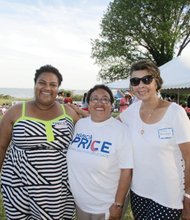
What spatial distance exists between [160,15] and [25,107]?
31.3 m

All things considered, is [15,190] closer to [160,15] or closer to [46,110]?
[46,110]

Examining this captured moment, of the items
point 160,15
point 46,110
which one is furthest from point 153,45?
point 46,110

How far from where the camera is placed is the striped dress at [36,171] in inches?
126

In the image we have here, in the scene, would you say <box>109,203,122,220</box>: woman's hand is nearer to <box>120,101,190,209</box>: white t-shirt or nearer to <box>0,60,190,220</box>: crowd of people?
<box>0,60,190,220</box>: crowd of people

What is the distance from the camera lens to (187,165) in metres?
2.87

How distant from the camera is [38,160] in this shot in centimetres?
319

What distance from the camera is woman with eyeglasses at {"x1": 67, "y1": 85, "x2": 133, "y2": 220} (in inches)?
120

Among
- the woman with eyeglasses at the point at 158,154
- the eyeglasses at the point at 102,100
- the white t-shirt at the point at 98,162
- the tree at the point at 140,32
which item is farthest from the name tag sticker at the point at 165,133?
the tree at the point at 140,32

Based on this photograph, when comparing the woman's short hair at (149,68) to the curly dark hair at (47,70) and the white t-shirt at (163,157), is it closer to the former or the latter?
the white t-shirt at (163,157)

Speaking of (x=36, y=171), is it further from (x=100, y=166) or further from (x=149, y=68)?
(x=149, y=68)

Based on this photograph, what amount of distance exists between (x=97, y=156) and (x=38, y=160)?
50cm

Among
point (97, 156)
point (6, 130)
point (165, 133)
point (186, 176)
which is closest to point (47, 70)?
point (6, 130)

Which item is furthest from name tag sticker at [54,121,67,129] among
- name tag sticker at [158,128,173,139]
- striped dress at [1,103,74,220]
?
name tag sticker at [158,128,173,139]

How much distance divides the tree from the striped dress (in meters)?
30.0
